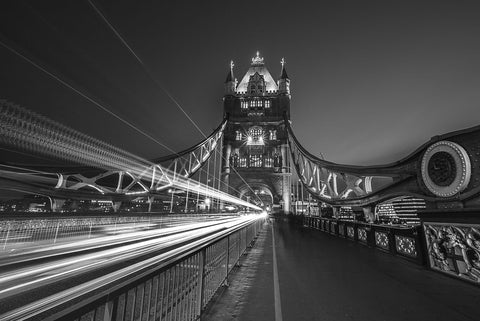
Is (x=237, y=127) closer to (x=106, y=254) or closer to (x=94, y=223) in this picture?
(x=94, y=223)

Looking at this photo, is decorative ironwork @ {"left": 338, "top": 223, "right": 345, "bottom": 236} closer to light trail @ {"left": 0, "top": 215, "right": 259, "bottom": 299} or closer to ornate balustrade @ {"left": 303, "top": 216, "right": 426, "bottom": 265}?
ornate balustrade @ {"left": 303, "top": 216, "right": 426, "bottom": 265}

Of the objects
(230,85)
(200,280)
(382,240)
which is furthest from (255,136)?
(200,280)

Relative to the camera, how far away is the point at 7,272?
5305 millimetres

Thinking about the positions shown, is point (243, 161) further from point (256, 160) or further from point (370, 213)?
point (370, 213)

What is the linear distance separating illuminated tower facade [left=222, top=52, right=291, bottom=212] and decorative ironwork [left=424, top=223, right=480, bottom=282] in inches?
→ 2165

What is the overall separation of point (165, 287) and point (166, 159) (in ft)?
179

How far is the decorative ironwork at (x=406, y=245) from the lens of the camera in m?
7.82

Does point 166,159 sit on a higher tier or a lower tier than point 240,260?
higher

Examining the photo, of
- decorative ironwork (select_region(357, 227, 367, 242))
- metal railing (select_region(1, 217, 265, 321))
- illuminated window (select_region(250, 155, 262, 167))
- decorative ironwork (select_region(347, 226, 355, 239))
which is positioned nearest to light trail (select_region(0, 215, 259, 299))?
metal railing (select_region(1, 217, 265, 321))

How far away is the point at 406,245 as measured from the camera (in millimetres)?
8219

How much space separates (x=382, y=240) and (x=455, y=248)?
4055 millimetres

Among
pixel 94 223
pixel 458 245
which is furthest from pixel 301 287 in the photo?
pixel 94 223

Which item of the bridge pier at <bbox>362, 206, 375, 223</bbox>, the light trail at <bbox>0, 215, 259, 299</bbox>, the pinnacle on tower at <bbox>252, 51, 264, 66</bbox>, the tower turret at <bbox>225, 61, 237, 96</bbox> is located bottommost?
the light trail at <bbox>0, 215, 259, 299</bbox>

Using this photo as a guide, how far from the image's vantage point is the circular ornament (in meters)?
6.03
